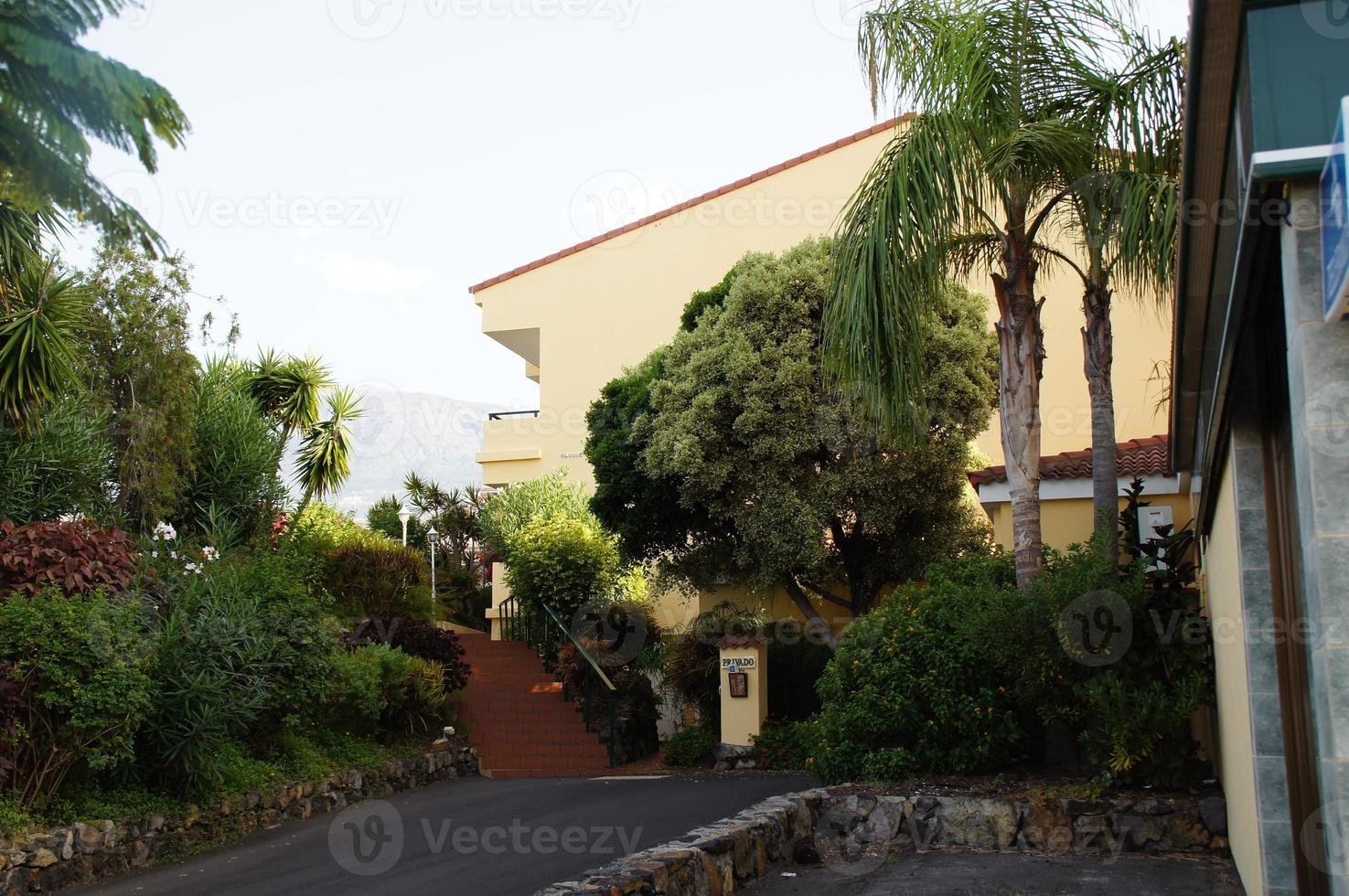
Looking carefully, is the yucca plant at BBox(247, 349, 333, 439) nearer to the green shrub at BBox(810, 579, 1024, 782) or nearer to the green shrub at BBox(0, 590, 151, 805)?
the green shrub at BBox(0, 590, 151, 805)

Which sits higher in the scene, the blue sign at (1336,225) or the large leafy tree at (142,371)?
the large leafy tree at (142,371)

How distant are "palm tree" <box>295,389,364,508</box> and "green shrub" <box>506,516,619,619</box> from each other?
136 inches

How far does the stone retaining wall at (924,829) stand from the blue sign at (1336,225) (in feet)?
18.6

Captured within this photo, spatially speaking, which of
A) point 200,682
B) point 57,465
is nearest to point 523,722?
point 57,465

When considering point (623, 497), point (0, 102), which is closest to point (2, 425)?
point (623, 497)

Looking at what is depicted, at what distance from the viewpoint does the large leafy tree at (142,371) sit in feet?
47.8

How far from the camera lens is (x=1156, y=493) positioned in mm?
14242

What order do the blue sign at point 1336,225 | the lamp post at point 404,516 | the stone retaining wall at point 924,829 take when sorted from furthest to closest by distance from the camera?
the lamp post at point 404,516, the stone retaining wall at point 924,829, the blue sign at point 1336,225

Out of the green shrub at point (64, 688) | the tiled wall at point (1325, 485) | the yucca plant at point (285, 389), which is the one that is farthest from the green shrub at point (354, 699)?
the tiled wall at point (1325, 485)

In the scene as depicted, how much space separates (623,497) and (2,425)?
883 centimetres

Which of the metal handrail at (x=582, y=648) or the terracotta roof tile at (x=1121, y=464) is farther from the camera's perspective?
the metal handrail at (x=582, y=648)

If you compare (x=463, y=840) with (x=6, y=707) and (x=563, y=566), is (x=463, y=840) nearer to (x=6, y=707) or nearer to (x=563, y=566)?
(x=6, y=707)

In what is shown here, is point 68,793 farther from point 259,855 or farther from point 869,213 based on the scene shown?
point 869,213

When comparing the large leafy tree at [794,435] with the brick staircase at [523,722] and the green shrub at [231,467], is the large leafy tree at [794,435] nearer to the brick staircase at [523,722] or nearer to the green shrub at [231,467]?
the brick staircase at [523,722]
